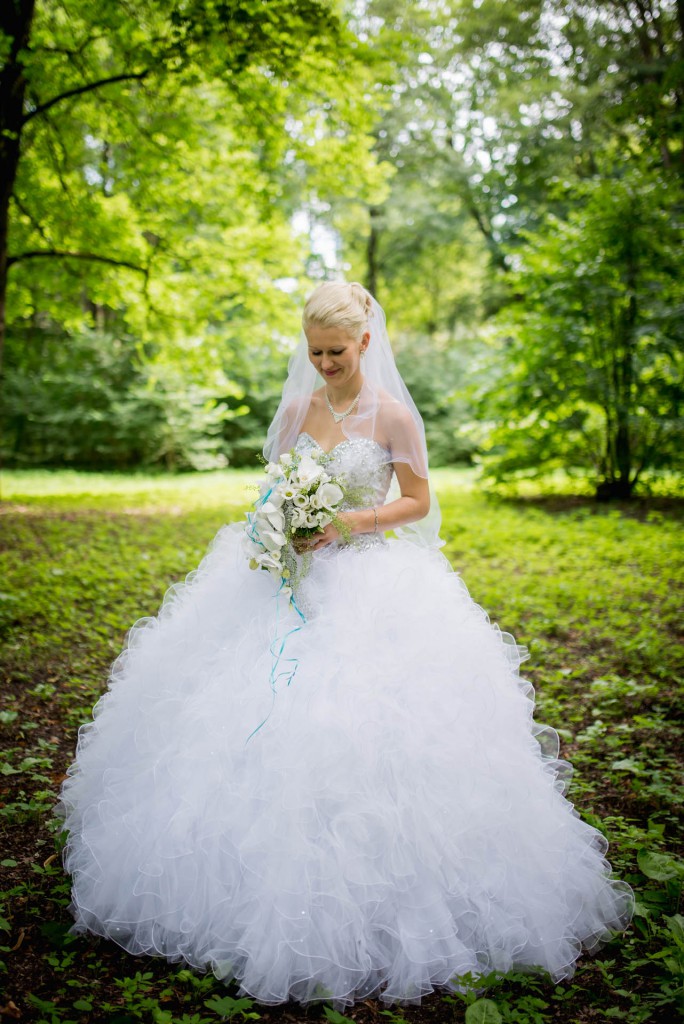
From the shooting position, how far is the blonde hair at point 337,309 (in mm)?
3070

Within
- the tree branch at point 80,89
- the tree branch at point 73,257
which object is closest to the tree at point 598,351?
the tree branch at point 73,257

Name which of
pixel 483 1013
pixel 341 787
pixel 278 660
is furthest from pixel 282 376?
pixel 483 1013

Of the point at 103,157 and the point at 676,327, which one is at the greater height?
the point at 103,157

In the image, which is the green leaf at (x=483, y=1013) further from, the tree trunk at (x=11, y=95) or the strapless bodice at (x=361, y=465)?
the tree trunk at (x=11, y=95)

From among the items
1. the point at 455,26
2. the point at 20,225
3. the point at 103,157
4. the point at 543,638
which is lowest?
the point at 543,638

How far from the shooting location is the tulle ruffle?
92.0 inches

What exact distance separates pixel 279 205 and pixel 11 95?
5.57 meters

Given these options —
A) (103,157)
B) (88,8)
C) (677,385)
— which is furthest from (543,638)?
(103,157)

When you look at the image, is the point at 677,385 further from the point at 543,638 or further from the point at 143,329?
the point at 143,329

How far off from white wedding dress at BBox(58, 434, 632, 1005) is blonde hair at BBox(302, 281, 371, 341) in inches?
40.3

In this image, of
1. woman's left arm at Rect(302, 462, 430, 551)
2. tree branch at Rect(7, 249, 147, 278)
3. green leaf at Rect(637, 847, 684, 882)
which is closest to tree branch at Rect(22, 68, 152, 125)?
tree branch at Rect(7, 249, 147, 278)

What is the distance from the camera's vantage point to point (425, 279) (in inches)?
1208

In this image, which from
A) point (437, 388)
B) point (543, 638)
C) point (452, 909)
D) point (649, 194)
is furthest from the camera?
point (437, 388)

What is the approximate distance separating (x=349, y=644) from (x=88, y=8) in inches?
297
